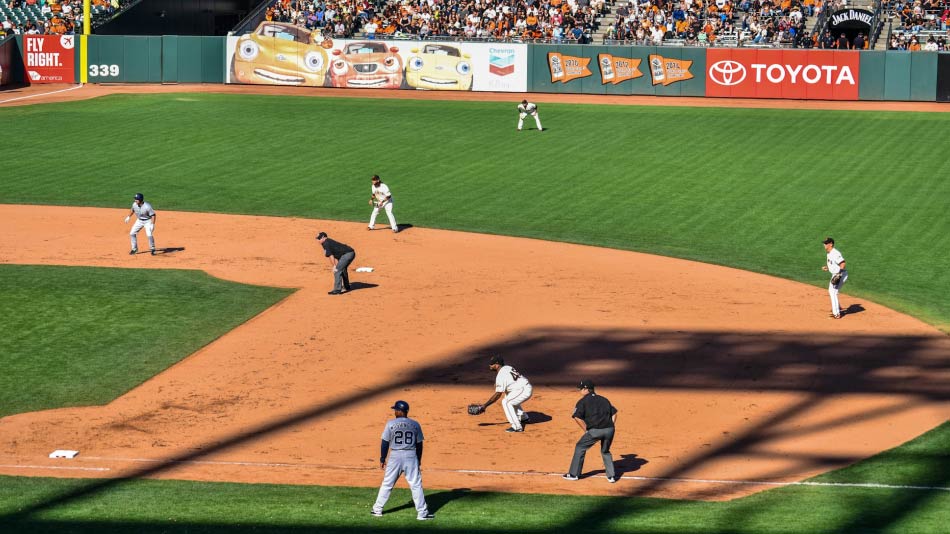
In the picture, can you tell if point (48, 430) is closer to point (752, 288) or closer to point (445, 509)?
point (445, 509)

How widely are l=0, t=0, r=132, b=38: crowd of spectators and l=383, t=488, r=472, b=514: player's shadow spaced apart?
178ft

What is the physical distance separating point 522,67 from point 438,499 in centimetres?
4484

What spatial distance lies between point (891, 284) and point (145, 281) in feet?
59.3

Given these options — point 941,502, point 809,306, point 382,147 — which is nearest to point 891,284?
point 809,306

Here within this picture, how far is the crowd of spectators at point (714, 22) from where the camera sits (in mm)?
59906

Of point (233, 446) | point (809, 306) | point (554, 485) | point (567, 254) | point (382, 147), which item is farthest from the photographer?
point (382, 147)

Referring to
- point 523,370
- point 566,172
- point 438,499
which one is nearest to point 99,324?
point 523,370

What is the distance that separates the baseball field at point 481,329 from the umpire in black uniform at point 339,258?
0.60 meters

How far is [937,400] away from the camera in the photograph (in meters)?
22.4

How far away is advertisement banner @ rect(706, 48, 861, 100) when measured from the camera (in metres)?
56.3

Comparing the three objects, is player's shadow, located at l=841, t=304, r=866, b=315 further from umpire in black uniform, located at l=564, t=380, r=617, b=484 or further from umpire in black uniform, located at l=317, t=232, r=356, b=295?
umpire in black uniform, located at l=564, t=380, r=617, b=484

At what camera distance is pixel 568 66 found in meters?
60.0

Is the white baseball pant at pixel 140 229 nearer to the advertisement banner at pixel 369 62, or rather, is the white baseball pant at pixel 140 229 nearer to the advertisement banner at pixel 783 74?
the advertisement banner at pixel 369 62

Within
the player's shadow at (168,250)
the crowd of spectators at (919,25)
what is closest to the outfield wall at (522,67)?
the crowd of spectators at (919,25)
